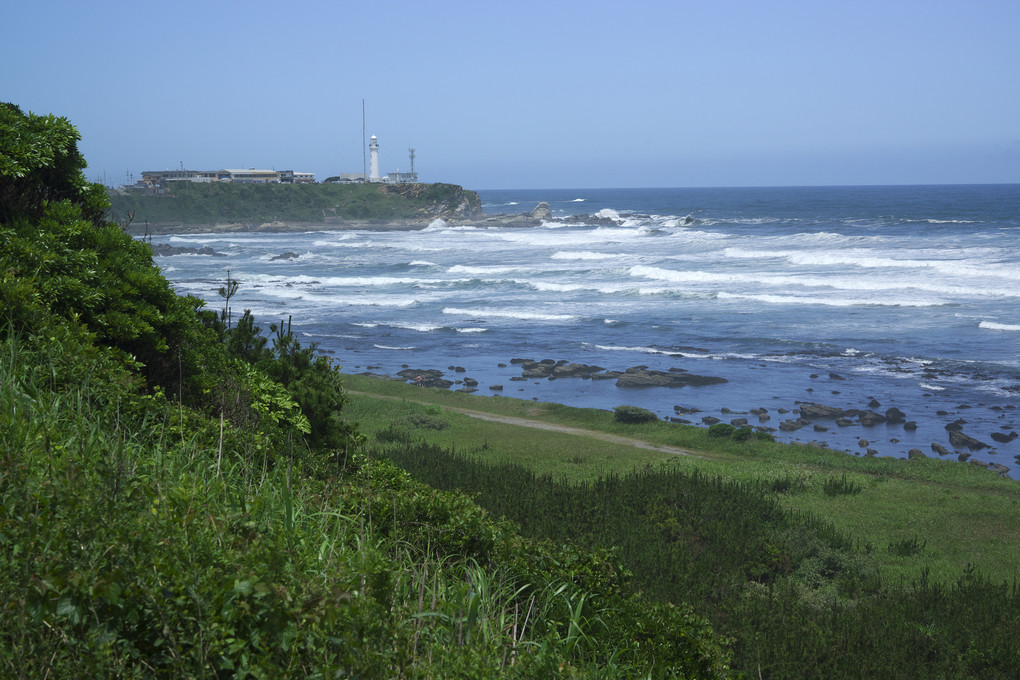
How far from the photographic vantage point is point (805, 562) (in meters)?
9.20

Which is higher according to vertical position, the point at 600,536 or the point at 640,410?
the point at 600,536

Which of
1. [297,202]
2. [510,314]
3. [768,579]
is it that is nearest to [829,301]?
[510,314]

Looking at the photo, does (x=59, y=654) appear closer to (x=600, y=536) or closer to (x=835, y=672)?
(x=835, y=672)

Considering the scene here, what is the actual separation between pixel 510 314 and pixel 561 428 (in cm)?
2062

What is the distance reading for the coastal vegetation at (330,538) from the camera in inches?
106

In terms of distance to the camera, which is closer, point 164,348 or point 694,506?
point 164,348

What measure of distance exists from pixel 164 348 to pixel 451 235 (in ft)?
281

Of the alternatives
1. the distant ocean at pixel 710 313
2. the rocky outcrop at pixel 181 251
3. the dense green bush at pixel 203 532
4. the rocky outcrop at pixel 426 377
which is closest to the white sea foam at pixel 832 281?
the distant ocean at pixel 710 313

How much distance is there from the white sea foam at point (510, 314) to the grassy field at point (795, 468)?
51.8 ft

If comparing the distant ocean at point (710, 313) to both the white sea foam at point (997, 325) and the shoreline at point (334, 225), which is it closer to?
the white sea foam at point (997, 325)

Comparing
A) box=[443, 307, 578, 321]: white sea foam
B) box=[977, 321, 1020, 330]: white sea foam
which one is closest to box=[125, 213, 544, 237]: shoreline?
box=[443, 307, 578, 321]: white sea foam

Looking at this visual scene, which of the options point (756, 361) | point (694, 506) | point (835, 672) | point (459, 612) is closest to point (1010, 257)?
point (756, 361)

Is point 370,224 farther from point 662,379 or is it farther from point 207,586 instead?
point 207,586

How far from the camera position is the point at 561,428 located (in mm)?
20312
